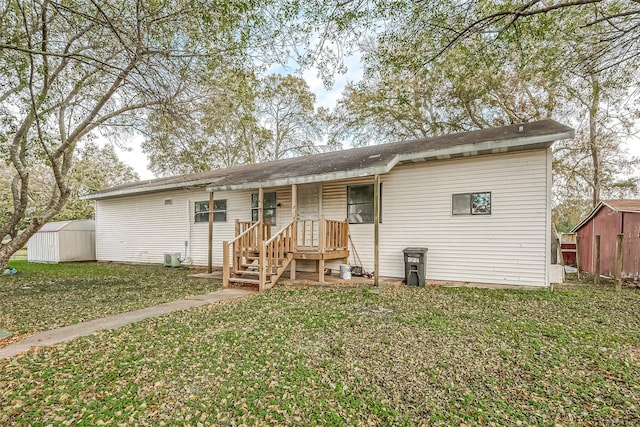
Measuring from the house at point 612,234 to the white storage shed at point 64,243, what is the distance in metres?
19.1

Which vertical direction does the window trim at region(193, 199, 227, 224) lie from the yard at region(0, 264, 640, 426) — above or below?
above

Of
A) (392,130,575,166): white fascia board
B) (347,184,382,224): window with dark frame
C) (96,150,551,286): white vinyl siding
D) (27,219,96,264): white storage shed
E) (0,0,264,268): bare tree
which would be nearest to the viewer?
(0,0,264,268): bare tree

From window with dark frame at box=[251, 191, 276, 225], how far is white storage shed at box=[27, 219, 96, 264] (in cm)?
967

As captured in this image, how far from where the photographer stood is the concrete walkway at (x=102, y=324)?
3.64 metres

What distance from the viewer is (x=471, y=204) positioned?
7.18 m

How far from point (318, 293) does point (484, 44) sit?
5.88 meters

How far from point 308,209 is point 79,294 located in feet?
18.2

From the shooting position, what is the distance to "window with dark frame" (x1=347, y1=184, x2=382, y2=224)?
8312 millimetres

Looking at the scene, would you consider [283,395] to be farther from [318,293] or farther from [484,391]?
[318,293]

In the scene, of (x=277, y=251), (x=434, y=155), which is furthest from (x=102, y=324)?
(x=434, y=155)

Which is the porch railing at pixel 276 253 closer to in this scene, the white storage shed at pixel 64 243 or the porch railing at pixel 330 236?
the porch railing at pixel 330 236

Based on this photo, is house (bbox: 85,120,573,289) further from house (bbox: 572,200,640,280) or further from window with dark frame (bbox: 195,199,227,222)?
house (bbox: 572,200,640,280)

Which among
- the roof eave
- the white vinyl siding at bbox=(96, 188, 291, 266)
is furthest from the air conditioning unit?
the roof eave

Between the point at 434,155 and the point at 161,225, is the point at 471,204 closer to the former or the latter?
the point at 434,155
